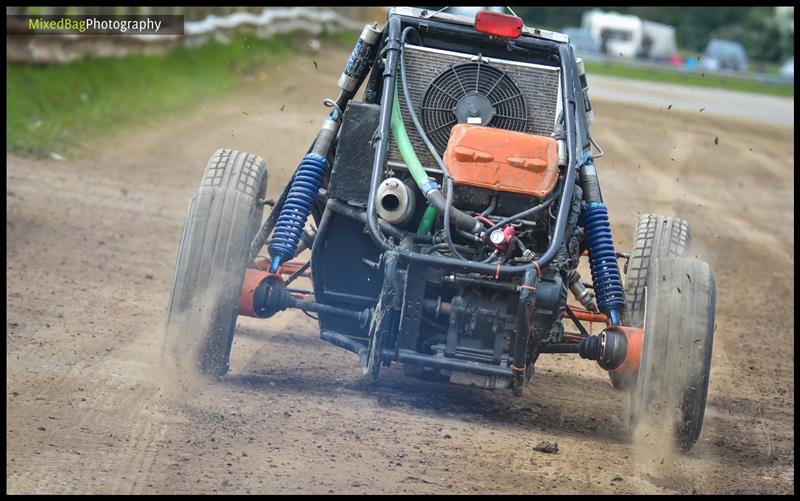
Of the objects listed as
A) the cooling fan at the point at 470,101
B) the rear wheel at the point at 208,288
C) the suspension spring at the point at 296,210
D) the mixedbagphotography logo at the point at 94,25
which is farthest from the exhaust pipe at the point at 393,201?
the mixedbagphotography logo at the point at 94,25

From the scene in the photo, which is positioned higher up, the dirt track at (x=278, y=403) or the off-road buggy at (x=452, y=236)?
the off-road buggy at (x=452, y=236)

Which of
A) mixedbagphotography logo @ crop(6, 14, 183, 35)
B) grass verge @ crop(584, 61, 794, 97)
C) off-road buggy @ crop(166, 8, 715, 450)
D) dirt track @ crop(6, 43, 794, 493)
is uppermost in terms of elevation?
grass verge @ crop(584, 61, 794, 97)

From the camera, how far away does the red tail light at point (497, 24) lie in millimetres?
8234

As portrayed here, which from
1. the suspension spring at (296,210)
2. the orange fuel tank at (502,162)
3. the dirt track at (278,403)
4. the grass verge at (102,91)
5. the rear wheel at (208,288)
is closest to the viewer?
the dirt track at (278,403)

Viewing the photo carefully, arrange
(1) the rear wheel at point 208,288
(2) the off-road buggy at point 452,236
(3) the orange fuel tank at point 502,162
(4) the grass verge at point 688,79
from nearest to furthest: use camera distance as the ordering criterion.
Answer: (2) the off-road buggy at point 452,236 → (3) the orange fuel tank at point 502,162 → (1) the rear wheel at point 208,288 → (4) the grass verge at point 688,79

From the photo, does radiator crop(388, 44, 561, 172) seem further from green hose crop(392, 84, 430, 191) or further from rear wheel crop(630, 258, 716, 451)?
rear wheel crop(630, 258, 716, 451)

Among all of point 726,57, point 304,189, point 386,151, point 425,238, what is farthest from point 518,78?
point 726,57

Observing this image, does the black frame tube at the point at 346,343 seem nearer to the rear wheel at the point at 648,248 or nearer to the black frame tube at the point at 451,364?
the black frame tube at the point at 451,364

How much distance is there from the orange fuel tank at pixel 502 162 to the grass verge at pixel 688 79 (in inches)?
1166

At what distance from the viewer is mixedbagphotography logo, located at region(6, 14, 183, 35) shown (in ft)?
62.4

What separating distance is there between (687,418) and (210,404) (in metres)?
2.60

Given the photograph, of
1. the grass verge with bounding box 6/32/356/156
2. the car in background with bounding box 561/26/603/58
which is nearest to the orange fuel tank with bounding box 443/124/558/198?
the grass verge with bounding box 6/32/356/156

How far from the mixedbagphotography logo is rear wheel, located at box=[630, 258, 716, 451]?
45.0ft

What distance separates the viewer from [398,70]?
8.06 meters
